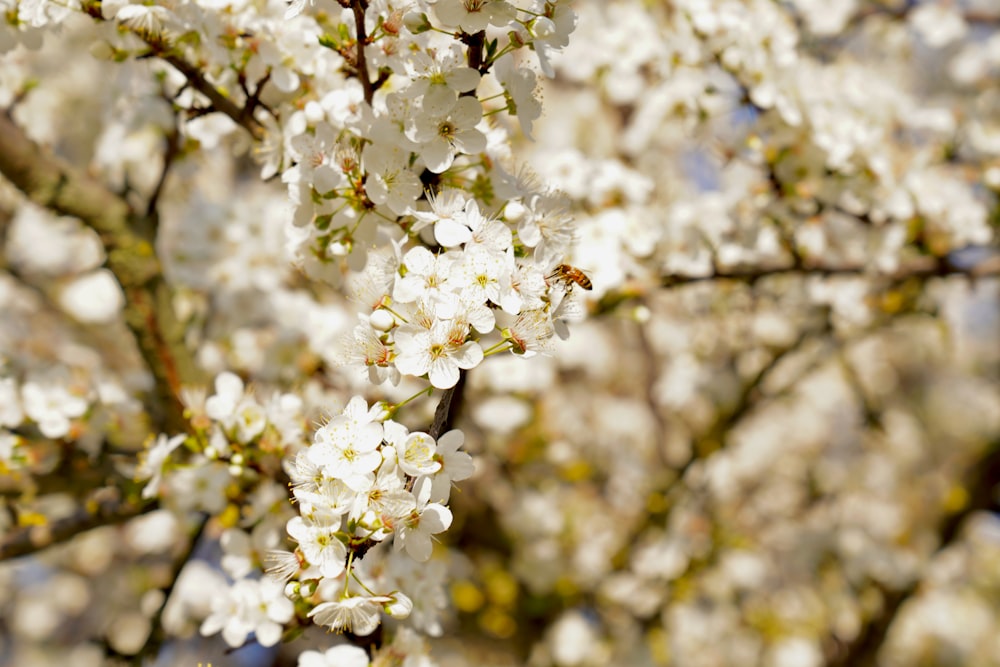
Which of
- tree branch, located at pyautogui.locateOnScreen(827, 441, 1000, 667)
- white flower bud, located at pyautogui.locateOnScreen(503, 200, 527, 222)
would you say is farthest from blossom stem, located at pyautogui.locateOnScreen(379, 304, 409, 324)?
tree branch, located at pyautogui.locateOnScreen(827, 441, 1000, 667)

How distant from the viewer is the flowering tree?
151 centimetres

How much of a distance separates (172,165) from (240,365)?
103 centimetres

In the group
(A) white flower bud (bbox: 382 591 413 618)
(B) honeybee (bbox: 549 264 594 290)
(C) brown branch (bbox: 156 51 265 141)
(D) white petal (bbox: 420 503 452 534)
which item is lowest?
(A) white flower bud (bbox: 382 591 413 618)

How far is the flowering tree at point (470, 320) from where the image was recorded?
1.51 metres

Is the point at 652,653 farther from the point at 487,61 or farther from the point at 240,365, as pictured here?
the point at 487,61

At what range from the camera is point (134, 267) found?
2.65 metres

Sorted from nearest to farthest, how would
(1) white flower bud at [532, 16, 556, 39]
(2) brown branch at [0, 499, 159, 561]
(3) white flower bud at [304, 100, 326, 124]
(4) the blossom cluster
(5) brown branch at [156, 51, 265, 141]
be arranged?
(4) the blossom cluster, (1) white flower bud at [532, 16, 556, 39], (3) white flower bud at [304, 100, 326, 124], (5) brown branch at [156, 51, 265, 141], (2) brown branch at [0, 499, 159, 561]

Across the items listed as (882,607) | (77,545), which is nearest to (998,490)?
(882,607)

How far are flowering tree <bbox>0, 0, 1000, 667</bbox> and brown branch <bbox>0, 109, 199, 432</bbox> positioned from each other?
0.01 metres

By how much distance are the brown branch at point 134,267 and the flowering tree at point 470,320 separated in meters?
0.01

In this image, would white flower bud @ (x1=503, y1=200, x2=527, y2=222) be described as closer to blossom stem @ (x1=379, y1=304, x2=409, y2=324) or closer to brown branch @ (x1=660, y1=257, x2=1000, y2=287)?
blossom stem @ (x1=379, y1=304, x2=409, y2=324)

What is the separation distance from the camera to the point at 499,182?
5.43ft

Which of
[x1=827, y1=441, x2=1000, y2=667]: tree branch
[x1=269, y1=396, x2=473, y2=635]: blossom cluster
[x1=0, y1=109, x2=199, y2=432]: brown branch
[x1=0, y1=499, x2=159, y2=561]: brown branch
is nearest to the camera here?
[x1=269, y1=396, x2=473, y2=635]: blossom cluster

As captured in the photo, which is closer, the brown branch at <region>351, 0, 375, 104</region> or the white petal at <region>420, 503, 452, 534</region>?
the white petal at <region>420, 503, 452, 534</region>
